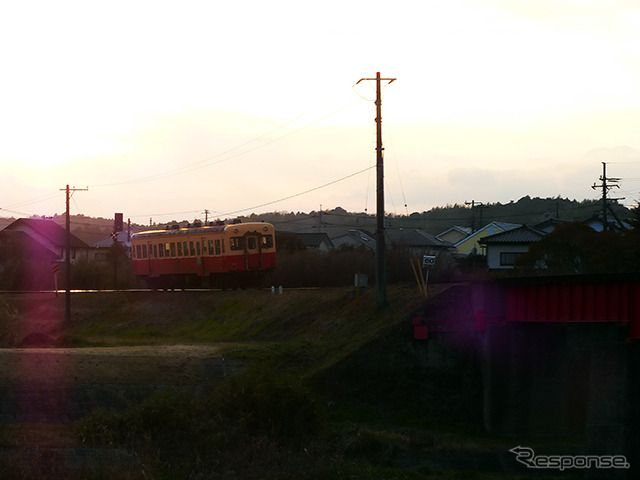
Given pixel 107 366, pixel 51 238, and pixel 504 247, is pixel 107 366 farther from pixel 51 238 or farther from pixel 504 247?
pixel 51 238

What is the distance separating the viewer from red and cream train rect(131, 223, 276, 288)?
4484 cm

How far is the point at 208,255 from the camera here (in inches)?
1828

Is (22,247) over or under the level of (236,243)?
under

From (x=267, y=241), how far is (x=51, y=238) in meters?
59.9

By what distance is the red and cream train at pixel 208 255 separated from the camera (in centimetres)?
4484

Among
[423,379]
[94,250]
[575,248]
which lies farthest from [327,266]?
[94,250]

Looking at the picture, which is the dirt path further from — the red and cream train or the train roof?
the train roof

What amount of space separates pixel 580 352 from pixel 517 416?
10.5 feet

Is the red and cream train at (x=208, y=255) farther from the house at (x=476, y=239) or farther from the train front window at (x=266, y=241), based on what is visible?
the house at (x=476, y=239)

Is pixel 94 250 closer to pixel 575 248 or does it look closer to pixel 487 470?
pixel 575 248

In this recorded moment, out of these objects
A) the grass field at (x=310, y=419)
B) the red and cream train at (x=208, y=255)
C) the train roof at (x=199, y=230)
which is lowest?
the grass field at (x=310, y=419)

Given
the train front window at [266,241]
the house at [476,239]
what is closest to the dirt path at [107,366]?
the train front window at [266,241]

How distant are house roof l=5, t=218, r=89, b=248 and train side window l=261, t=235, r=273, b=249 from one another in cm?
5631

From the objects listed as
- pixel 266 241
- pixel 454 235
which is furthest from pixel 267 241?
pixel 454 235
